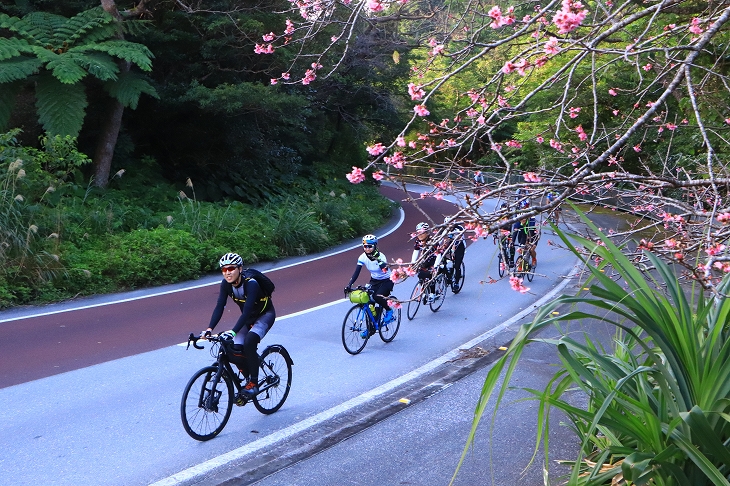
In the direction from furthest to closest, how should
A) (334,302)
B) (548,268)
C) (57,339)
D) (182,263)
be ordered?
(548,268), (182,263), (334,302), (57,339)

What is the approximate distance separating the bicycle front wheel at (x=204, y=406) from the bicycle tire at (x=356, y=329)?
3102 mm

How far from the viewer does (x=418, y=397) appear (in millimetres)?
7789

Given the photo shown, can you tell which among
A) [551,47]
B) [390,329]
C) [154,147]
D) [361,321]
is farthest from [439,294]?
[154,147]

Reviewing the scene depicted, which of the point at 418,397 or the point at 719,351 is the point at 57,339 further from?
the point at 719,351

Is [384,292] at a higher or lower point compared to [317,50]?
lower

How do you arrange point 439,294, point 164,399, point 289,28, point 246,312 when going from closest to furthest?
point 246,312, point 164,399, point 289,28, point 439,294

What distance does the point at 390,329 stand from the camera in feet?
34.6

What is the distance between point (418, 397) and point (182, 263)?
8.21 m

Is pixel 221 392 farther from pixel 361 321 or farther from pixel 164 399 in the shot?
pixel 361 321

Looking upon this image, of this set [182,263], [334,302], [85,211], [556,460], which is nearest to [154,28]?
[85,211]

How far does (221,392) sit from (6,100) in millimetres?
11155

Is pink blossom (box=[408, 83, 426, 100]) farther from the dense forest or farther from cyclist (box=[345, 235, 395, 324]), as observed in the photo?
the dense forest

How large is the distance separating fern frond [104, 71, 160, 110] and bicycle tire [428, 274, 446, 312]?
8.33 metres

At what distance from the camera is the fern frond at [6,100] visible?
14.6 meters
